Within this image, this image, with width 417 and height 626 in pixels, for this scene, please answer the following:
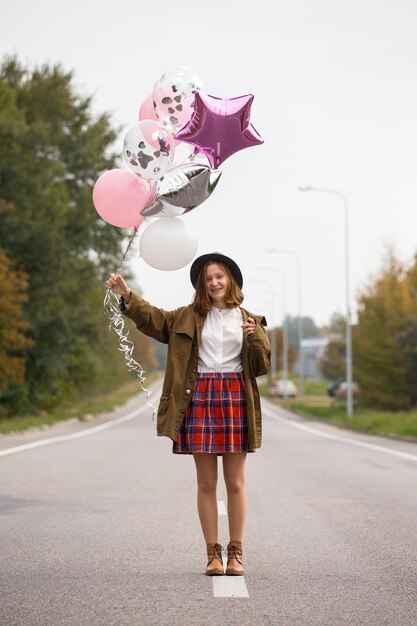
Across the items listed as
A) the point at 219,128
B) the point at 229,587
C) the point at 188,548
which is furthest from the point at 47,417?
the point at 229,587

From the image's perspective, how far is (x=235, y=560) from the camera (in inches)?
238

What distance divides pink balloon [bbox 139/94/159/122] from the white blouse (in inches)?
73.7

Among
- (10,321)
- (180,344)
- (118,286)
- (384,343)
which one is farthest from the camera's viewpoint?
(384,343)

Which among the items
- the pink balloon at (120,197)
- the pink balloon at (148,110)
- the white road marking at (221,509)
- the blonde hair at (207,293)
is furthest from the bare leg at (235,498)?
the white road marking at (221,509)

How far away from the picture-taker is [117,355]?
49.7 meters

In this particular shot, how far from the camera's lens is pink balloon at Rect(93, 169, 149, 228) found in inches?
252

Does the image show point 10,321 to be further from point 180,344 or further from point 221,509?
point 180,344

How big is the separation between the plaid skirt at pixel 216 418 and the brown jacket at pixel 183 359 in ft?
0.21

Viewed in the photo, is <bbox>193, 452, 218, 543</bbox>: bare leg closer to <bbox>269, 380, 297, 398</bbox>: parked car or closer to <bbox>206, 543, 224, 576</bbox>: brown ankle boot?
<bbox>206, 543, 224, 576</bbox>: brown ankle boot

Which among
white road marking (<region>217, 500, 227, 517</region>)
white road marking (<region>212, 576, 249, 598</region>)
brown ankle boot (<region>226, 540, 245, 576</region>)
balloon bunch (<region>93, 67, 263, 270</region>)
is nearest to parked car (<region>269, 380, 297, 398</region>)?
white road marking (<region>217, 500, 227, 517</region>)

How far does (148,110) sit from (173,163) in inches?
26.9

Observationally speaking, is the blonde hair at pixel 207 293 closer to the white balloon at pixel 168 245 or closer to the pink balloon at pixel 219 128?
the white balloon at pixel 168 245

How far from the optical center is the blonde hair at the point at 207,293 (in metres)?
6.09

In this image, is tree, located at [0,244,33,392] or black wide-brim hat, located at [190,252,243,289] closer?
black wide-brim hat, located at [190,252,243,289]
